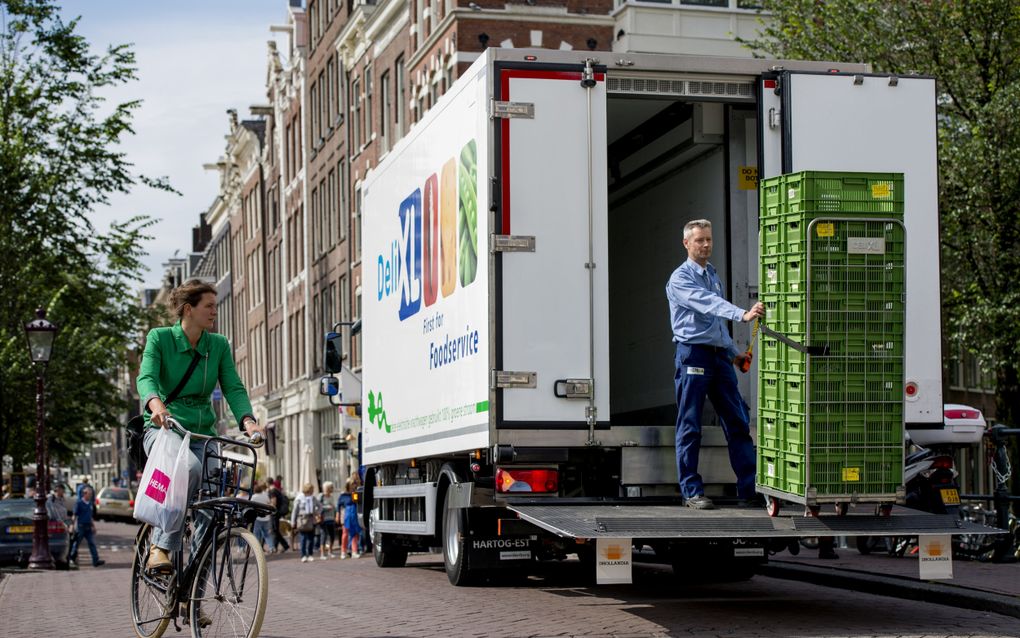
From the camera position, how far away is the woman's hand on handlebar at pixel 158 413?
766 cm

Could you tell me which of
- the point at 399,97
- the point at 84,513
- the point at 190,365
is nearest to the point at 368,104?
the point at 399,97

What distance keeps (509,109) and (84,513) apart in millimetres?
22735

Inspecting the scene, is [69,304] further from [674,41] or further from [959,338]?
[959,338]

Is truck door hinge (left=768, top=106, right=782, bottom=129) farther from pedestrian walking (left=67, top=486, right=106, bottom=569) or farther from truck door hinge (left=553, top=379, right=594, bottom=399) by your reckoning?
pedestrian walking (left=67, top=486, right=106, bottom=569)

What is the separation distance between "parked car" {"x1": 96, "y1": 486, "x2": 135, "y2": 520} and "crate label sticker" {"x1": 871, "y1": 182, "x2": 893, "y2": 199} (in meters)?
51.1

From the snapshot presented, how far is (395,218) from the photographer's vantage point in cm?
1397

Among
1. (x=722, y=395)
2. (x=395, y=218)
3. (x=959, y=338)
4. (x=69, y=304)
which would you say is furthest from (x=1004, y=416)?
(x=69, y=304)

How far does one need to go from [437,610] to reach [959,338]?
1497cm

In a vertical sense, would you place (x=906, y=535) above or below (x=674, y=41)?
below

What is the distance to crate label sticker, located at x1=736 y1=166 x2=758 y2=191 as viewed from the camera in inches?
444

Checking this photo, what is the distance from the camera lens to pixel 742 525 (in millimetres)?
8953

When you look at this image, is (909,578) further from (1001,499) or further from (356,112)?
(356,112)

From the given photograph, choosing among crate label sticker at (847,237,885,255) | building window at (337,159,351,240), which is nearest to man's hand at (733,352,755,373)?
crate label sticker at (847,237,885,255)

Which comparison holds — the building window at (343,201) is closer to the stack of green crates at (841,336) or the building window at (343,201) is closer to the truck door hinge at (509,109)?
the truck door hinge at (509,109)
